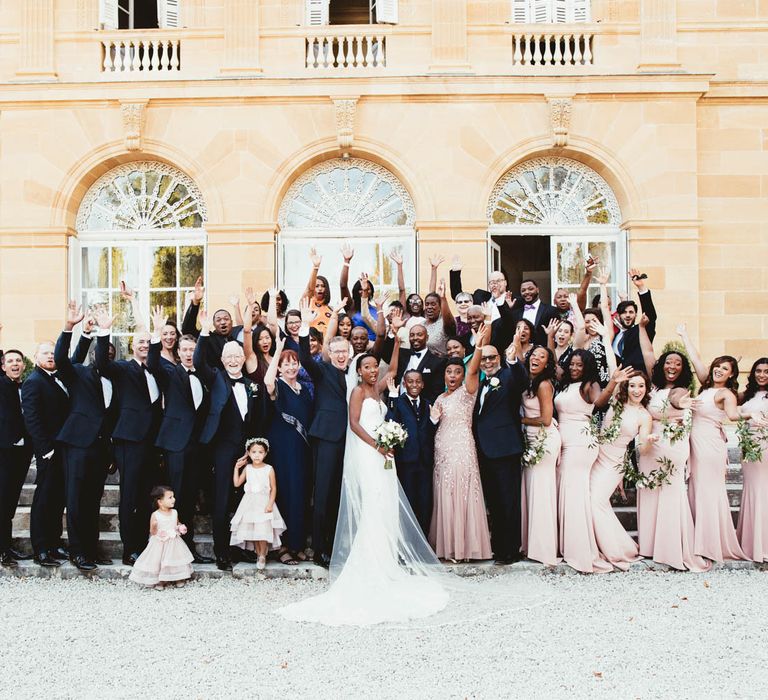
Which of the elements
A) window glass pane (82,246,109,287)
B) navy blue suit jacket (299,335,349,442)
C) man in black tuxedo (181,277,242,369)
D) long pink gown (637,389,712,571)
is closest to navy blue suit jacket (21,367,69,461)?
man in black tuxedo (181,277,242,369)

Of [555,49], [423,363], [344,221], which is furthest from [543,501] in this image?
[555,49]

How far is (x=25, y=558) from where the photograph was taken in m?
7.27

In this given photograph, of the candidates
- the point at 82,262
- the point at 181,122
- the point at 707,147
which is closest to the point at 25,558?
the point at 82,262

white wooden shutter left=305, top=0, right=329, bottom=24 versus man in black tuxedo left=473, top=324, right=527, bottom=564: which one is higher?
white wooden shutter left=305, top=0, right=329, bottom=24

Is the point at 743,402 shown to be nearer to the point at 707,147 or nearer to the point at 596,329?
the point at 596,329

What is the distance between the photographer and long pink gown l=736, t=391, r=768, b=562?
715cm

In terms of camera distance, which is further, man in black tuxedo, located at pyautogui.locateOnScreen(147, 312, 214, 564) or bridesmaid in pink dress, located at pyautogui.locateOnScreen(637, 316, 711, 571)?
bridesmaid in pink dress, located at pyautogui.locateOnScreen(637, 316, 711, 571)

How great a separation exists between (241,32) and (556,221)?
606 centimetres

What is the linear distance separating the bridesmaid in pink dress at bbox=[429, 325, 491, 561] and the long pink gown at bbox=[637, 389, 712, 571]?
1.52m

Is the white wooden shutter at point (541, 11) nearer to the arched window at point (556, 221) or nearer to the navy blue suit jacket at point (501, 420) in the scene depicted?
the arched window at point (556, 221)

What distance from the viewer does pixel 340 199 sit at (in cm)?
1295

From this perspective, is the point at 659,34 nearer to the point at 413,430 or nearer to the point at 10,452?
the point at 413,430

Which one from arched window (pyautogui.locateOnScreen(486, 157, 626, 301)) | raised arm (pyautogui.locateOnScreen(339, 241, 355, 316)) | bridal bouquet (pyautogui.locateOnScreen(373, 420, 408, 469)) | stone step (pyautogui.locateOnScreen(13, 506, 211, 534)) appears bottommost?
stone step (pyautogui.locateOnScreen(13, 506, 211, 534))

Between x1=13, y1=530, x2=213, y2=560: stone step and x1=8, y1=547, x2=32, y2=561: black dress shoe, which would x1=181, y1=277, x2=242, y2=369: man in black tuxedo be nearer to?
x1=13, y1=530, x2=213, y2=560: stone step
